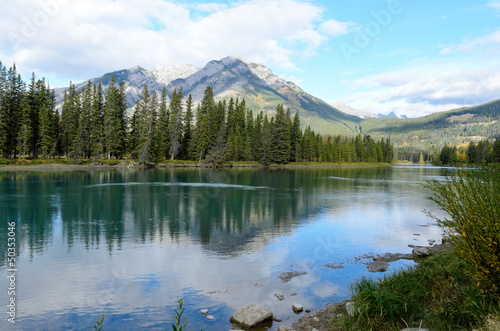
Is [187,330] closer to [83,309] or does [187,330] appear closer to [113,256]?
[83,309]

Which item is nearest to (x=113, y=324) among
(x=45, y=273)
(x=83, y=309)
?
(x=83, y=309)

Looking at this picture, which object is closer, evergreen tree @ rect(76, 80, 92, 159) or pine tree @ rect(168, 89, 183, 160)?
evergreen tree @ rect(76, 80, 92, 159)

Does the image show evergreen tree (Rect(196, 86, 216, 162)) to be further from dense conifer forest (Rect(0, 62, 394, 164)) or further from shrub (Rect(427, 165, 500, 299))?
shrub (Rect(427, 165, 500, 299))

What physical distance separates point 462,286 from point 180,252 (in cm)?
1454

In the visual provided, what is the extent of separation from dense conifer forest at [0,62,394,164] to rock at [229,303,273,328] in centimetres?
9028

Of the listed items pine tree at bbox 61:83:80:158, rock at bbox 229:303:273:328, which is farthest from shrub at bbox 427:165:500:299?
pine tree at bbox 61:83:80:158

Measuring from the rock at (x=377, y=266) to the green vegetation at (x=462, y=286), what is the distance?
5.57 metres

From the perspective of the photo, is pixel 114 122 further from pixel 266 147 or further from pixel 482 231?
pixel 482 231

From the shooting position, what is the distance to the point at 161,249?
19.7 metres

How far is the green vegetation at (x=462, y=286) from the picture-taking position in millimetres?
7457

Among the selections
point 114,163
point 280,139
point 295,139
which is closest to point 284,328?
point 114,163

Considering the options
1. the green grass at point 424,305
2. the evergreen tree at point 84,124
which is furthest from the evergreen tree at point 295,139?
the green grass at point 424,305

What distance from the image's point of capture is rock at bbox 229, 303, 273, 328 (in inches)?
421

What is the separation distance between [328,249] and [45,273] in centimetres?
1636
